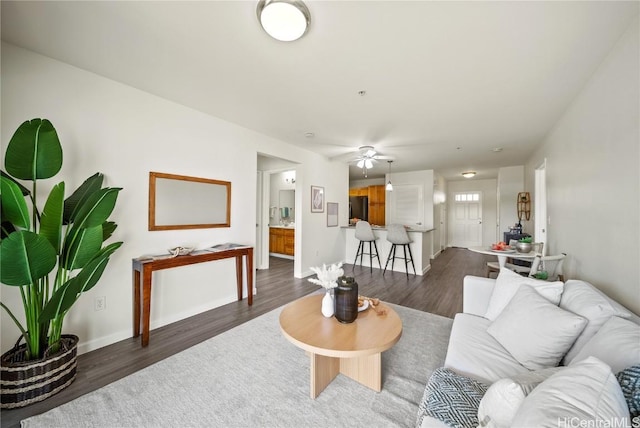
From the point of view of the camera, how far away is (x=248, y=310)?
3.01 metres

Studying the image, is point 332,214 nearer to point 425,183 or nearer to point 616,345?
point 425,183

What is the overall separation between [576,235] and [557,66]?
159 centimetres

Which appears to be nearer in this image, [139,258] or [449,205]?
[139,258]

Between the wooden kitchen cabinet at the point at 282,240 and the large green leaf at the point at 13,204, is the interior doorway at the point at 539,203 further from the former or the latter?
the large green leaf at the point at 13,204

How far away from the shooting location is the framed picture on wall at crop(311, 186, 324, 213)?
15.5 ft

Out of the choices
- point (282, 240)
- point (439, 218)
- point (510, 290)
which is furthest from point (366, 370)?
point (439, 218)

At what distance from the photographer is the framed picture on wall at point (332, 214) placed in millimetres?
5242

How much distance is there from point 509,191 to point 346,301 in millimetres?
6432

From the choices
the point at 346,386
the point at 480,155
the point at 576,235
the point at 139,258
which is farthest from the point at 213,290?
the point at 480,155

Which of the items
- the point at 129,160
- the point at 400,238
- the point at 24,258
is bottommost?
the point at 400,238

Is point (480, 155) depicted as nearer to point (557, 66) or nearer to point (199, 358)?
point (557, 66)

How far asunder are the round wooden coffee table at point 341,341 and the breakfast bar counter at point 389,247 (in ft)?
10.6

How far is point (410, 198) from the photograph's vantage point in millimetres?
6789

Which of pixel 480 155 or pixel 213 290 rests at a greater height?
pixel 480 155
